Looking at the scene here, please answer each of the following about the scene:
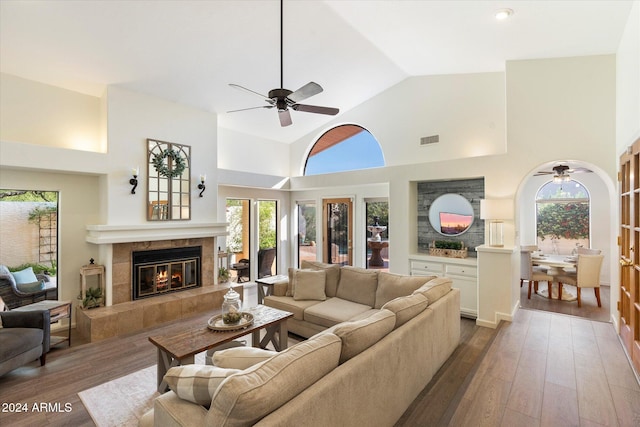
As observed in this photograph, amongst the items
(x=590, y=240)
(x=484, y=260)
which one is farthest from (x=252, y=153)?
(x=590, y=240)

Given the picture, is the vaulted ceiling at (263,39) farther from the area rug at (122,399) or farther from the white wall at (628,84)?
the area rug at (122,399)

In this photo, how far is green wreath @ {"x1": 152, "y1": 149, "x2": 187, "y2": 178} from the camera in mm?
4672

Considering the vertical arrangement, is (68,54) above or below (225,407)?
above

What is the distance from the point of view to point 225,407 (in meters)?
1.29

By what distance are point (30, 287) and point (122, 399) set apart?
2.57 meters

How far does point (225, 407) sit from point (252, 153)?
19.0 feet

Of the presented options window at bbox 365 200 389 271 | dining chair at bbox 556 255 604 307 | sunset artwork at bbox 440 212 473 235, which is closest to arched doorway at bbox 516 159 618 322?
dining chair at bbox 556 255 604 307

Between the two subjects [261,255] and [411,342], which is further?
[261,255]

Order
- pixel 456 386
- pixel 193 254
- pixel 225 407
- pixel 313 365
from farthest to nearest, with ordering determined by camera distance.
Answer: pixel 193 254
pixel 456 386
pixel 313 365
pixel 225 407

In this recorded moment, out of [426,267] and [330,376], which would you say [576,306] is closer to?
[426,267]

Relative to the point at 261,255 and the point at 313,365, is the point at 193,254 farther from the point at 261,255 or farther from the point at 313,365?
the point at 313,365

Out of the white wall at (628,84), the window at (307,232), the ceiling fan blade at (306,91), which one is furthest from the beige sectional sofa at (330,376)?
the window at (307,232)

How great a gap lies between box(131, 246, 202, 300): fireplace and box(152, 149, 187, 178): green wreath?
1.25 metres

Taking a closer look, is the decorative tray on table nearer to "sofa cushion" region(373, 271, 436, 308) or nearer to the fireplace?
"sofa cushion" region(373, 271, 436, 308)
